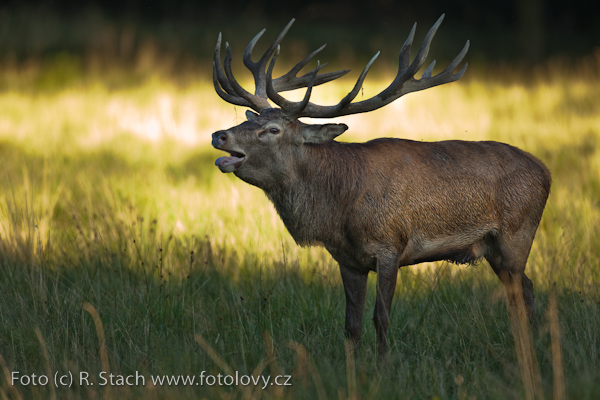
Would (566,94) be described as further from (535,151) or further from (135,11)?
(135,11)

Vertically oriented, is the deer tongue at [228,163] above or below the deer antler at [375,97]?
below

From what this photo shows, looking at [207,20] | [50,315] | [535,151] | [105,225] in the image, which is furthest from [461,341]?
[207,20]

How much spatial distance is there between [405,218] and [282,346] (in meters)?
1.08

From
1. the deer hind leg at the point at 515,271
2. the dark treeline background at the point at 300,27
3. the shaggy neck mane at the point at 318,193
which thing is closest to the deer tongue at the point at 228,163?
the shaggy neck mane at the point at 318,193

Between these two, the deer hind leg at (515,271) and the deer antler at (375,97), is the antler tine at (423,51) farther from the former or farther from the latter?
the deer hind leg at (515,271)

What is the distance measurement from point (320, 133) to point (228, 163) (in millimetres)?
652

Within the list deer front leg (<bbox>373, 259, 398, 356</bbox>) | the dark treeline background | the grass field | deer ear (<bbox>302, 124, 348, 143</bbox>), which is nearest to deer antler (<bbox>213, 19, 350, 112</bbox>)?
deer ear (<bbox>302, 124, 348, 143</bbox>)

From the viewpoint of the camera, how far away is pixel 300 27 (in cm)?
2211

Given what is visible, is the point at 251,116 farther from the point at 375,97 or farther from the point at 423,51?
the point at 423,51

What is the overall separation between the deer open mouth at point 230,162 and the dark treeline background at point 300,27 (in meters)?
9.97

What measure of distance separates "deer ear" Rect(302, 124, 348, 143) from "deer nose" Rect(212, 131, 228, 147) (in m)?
0.54

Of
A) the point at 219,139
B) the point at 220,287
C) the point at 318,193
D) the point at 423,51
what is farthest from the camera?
the point at 220,287

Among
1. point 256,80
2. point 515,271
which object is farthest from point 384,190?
point 256,80

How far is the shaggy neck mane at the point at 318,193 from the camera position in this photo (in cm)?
441
